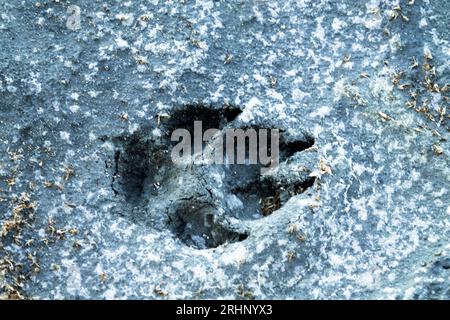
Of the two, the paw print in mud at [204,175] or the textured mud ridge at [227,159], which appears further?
the paw print in mud at [204,175]

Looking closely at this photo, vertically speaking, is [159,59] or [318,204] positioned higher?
[159,59]

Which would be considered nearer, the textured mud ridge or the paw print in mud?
the textured mud ridge

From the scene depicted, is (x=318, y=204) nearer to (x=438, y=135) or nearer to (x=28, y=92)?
(x=438, y=135)
